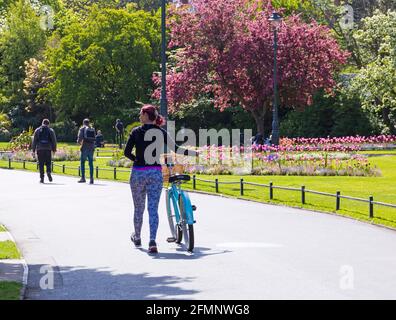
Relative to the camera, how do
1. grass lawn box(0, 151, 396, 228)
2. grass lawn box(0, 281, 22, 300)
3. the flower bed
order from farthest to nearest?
the flower bed, grass lawn box(0, 151, 396, 228), grass lawn box(0, 281, 22, 300)

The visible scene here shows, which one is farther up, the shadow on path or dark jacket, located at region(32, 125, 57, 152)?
dark jacket, located at region(32, 125, 57, 152)

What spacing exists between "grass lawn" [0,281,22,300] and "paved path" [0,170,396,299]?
0.45 ft

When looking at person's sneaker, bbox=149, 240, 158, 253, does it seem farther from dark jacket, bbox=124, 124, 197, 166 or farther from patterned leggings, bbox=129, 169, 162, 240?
dark jacket, bbox=124, 124, 197, 166

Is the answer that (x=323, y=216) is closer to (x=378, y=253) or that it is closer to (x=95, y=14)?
(x=378, y=253)

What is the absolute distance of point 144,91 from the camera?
64938mm

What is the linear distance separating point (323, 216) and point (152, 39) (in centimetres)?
4951

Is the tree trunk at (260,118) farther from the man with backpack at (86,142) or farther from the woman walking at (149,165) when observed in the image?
the woman walking at (149,165)

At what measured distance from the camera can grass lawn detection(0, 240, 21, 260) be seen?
38.5ft

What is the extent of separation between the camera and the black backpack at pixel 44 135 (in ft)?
90.1

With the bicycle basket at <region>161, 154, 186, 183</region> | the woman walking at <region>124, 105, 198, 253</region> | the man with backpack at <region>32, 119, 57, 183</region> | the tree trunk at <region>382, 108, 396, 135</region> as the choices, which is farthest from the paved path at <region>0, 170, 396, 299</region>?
the tree trunk at <region>382, 108, 396, 135</region>

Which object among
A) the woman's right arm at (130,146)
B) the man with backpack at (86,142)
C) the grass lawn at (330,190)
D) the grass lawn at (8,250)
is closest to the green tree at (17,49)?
the grass lawn at (330,190)

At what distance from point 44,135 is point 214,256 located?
16.6m

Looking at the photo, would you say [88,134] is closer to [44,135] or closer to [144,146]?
[44,135]
